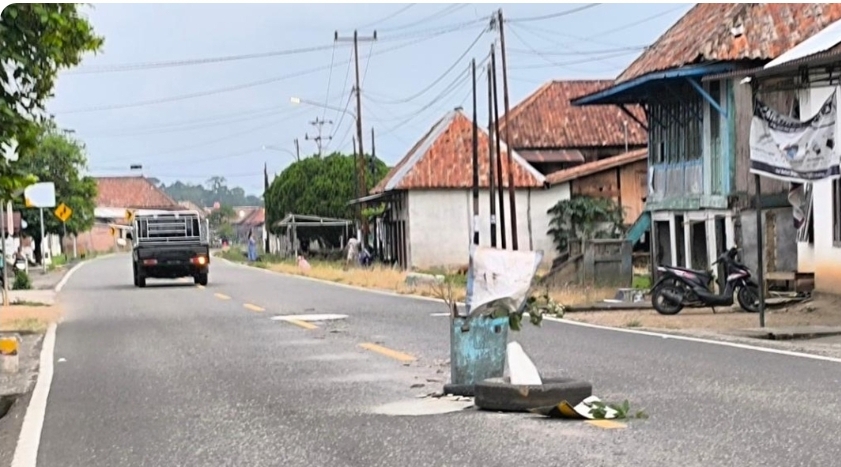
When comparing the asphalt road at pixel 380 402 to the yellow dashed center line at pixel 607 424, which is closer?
the asphalt road at pixel 380 402

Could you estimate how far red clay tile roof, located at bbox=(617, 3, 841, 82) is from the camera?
28.6 meters

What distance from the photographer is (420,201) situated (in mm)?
52406

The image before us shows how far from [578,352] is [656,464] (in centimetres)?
778


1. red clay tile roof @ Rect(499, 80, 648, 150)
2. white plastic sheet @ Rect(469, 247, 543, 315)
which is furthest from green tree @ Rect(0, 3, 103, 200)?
red clay tile roof @ Rect(499, 80, 648, 150)

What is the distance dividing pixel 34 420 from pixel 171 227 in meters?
30.1

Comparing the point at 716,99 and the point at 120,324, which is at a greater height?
the point at 716,99

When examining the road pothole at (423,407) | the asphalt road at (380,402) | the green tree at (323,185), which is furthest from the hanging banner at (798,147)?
the green tree at (323,185)

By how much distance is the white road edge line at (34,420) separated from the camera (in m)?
9.76

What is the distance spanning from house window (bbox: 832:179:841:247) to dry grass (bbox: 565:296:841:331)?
3.31ft

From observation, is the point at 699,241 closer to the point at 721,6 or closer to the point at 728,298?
the point at 721,6

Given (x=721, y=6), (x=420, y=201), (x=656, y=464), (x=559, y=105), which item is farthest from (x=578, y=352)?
(x=559, y=105)

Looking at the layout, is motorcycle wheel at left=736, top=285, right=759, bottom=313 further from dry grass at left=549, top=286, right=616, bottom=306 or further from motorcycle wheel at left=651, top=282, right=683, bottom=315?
dry grass at left=549, top=286, right=616, bottom=306

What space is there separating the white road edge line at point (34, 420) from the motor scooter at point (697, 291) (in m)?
11.0

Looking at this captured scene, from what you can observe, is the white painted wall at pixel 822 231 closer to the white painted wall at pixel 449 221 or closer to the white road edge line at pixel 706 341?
the white road edge line at pixel 706 341
